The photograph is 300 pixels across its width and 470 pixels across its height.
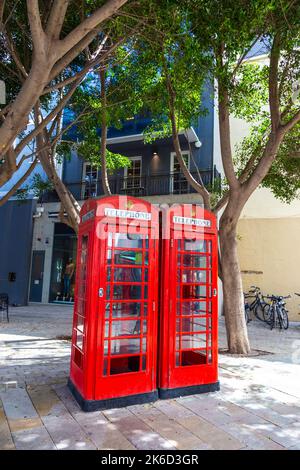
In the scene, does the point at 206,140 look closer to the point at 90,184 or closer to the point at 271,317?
the point at 90,184

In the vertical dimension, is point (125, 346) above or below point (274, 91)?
below

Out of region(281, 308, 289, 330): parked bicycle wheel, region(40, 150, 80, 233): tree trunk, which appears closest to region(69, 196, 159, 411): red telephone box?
region(40, 150, 80, 233): tree trunk

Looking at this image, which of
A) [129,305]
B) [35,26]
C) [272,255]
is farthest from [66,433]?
[272,255]

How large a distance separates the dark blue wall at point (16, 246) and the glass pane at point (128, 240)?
1392 cm

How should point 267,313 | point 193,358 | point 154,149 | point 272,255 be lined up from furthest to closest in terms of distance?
point 154,149 < point 272,255 < point 267,313 < point 193,358

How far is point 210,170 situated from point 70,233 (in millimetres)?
7616

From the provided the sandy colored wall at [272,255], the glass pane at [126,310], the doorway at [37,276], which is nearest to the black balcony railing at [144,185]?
the sandy colored wall at [272,255]

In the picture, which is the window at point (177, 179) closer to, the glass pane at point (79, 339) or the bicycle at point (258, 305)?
the bicycle at point (258, 305)

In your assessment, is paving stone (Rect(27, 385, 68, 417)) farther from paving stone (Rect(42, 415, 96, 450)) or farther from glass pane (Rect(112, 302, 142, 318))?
glass pane (Rect(112, 302, 142, 318))

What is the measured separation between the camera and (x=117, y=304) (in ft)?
15.6

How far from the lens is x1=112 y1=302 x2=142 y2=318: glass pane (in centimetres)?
471

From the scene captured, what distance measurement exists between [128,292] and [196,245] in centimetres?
A: 128

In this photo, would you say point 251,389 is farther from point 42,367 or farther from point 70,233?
point 70,233
